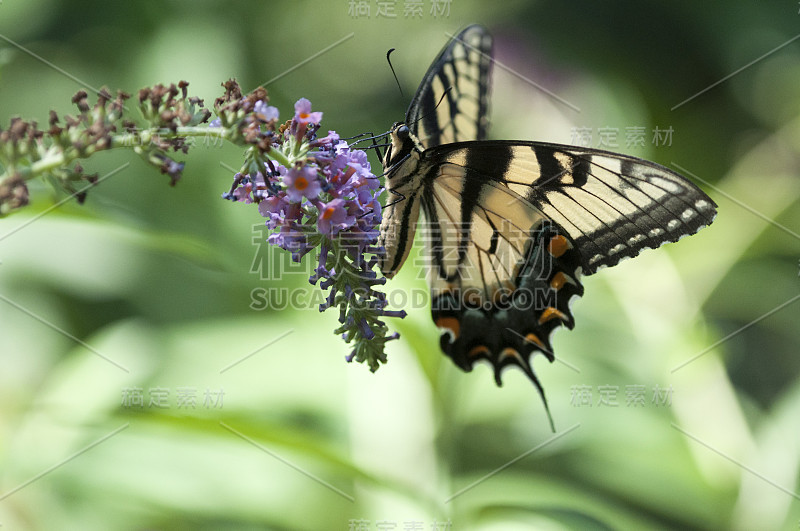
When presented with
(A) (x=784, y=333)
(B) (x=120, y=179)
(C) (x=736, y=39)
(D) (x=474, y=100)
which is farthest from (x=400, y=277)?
(C) (x=736, y=39)

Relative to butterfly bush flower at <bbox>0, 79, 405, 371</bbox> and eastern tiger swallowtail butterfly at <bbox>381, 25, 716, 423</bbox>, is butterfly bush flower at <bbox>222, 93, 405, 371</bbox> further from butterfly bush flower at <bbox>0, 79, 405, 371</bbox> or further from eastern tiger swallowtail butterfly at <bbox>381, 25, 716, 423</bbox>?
eastern tiger swallowtail butterfly at <bbox>381, 25, 716, 423</bbox>

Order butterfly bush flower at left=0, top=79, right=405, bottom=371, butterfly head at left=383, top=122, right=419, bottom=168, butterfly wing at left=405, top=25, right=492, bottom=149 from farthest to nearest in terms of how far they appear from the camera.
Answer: butterfly wing at left=405, top=25, right=492, bottom=149 → butterfly head at left=383, top=122, right=419, bottom=168 → butterfly bush flower at left=0, top=79, right=405, bottom=371

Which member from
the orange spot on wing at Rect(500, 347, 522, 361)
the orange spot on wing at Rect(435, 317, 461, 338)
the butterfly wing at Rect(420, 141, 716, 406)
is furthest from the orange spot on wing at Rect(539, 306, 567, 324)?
the orange spot on wing at Rect(435, 317, 461, 338)

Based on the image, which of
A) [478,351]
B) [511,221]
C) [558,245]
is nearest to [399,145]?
[511,221]

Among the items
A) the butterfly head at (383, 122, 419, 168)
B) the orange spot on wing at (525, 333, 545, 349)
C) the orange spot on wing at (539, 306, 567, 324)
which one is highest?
the butterfly head at (383, 122, 419, 168)

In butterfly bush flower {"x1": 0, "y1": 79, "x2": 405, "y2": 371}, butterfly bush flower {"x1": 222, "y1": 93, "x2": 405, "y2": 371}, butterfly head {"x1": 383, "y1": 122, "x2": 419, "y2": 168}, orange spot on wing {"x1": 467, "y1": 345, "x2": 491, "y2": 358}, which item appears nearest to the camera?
butterfly bush flower {"x1": 0, "y1": 79, "x2": 405, "y2": 371}

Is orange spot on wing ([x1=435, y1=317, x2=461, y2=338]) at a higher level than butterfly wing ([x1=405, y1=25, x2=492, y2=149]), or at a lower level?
lower

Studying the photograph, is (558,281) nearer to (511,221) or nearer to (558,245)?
(558,245)
